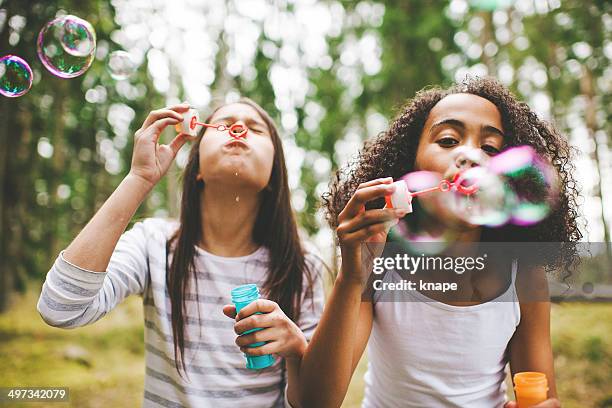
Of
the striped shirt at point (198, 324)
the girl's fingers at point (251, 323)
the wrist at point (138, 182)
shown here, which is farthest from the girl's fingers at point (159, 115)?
the girl's fingers at point (251, 323)

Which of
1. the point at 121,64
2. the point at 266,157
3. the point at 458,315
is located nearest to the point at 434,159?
the point at 458,315

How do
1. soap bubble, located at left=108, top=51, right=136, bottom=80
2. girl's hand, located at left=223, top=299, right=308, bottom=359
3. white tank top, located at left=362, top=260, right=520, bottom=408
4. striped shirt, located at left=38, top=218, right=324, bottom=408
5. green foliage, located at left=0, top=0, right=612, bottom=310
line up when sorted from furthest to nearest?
green foliage, located at left=0, top=0, right=612, bottom=310 → soap bubble, located at left=108, top=51, right=136, bottom=80 → striped shirt, located at left=38, top=218, right=324, bottom=408 → white tank top, located at left=362, top=260, right=520, bottom=408 → girl's hand, located at left=223, top=299, right=308, bottom=359

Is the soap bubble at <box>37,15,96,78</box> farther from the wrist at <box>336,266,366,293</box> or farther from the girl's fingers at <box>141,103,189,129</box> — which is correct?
the wrist at <box>336,266,366,293</box>

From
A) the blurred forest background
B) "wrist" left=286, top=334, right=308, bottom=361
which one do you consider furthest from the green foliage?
"wrist" left=286, top=334, right=308, bottom=361

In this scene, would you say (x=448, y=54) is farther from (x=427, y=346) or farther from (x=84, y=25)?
(x=427, y=346)

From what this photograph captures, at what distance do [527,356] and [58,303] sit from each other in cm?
125

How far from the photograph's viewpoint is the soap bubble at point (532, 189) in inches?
53.4

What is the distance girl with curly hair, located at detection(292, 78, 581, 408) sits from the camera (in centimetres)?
125

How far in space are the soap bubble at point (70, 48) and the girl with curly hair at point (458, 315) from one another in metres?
1.33

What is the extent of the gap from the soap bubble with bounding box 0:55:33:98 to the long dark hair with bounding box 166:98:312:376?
78cm

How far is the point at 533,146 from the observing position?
4.46 ft

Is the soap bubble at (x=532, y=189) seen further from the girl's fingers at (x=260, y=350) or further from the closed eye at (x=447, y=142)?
the girl's fingers at (x=260, y=350)

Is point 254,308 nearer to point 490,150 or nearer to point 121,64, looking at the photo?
point 490,150

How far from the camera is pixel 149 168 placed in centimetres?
134
